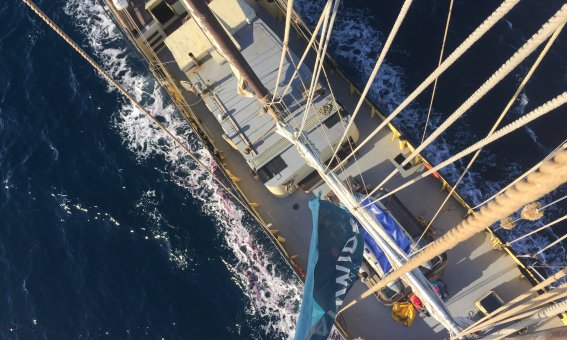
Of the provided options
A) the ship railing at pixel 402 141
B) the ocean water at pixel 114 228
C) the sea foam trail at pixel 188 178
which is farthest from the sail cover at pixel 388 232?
the ocean water at pixel 114 228

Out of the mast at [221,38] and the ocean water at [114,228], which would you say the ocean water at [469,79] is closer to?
the mast at [221,38]

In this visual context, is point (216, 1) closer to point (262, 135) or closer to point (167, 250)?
point (262, 135)

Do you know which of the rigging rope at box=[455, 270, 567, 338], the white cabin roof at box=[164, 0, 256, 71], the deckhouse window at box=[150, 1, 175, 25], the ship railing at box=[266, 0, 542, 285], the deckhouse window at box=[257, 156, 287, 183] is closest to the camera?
the rigging rope at box=[455, 270, 567, 338]

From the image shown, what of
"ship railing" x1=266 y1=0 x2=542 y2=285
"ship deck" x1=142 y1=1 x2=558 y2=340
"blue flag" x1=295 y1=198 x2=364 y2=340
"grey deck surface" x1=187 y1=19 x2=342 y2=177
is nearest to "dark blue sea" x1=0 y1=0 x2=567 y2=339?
"ship deck" x1=142 y1=1 x2=558 y2=340

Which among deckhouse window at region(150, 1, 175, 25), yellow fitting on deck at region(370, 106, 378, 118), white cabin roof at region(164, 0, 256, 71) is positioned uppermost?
deckhouse window at region(150, 1, 175, 25)

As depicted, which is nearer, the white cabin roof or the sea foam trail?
the white cabin roof

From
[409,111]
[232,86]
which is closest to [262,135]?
[232,86]

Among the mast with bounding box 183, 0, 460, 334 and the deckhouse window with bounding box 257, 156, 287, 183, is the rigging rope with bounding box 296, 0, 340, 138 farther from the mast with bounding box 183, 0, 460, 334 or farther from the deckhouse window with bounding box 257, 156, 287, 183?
the deckhouse window with bounding box 257, 156, 287, 183

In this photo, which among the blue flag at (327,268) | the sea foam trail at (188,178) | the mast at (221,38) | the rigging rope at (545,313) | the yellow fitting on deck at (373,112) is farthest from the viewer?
the sea foam trail at (188,178)

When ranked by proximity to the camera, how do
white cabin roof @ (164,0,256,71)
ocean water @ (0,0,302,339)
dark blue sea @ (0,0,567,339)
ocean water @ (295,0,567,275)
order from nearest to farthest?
white cabin roof @ (164,0,256,71)
ocean water @ (0,0,302,339)
dark blue sea @ (0,0,567,339)
ocean water @ (295,0,567,275)
